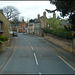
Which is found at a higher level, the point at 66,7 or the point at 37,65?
the point at 66,7

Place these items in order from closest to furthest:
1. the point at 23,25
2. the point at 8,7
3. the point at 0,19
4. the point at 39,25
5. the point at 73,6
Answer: the point at 73,6 → the point at 0,19 → the point at 39,25 → the point at 8,7 → the point at 23,25

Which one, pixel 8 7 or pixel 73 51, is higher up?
pixel 8 7

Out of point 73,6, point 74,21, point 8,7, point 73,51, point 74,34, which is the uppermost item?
point 8,7

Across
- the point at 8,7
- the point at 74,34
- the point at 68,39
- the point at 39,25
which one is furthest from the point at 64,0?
the point at 8,7

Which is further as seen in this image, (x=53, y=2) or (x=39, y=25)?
(x=39, y=25)

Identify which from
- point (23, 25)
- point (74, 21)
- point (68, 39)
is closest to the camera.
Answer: point (74, 21)

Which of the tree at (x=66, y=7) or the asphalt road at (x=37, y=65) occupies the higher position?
the tree at (x=66, y=7)

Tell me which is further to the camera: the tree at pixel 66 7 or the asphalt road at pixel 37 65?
the tree at pixel 66 7

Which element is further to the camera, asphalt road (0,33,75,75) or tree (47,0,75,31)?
tree (47,0,75,31)

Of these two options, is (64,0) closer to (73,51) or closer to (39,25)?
(73,51)

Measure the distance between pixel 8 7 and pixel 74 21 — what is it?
244 feet

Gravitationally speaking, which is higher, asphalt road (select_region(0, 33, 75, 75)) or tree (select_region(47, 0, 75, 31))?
tree (select_region(47, 0, 75, 31))

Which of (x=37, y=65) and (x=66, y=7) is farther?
(x=66, y=7)

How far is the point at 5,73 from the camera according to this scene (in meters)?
12.7
